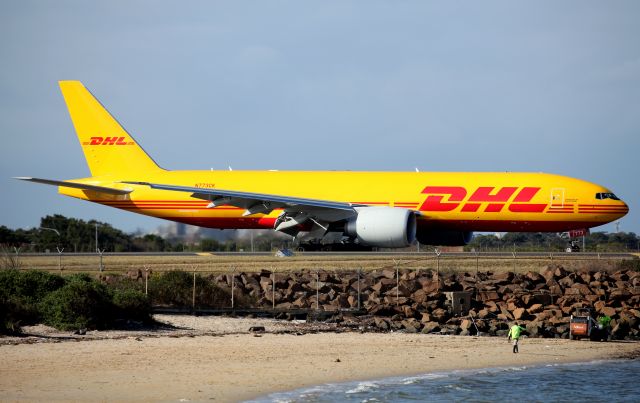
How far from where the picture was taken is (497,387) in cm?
2088

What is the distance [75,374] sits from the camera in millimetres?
19094

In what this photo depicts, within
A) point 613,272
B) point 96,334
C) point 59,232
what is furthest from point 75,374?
point 59,232

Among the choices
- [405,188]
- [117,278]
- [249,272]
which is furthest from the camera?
[405,188]

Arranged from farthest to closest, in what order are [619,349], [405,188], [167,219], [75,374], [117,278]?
[167,219] < [405,188] < [117,278] < [619,349] < [75,374]

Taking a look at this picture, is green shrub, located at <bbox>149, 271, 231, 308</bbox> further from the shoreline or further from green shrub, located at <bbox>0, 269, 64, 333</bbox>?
the shoreline

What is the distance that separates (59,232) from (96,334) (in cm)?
4945

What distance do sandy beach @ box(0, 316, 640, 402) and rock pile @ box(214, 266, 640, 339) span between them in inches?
82.8

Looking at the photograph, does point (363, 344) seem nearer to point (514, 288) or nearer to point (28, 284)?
point (28, 284)

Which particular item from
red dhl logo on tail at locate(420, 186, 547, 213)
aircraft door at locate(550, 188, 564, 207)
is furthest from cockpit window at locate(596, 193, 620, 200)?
red dhl logo on tail at locate(420, 186, 547, 213)

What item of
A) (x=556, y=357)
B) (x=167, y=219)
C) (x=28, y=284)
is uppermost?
(x=167, y=219)

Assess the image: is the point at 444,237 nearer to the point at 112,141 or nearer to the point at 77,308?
the point at 112,141

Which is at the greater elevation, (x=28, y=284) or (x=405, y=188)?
(x=405, y=188)

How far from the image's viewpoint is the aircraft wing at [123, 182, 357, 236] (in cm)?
4331

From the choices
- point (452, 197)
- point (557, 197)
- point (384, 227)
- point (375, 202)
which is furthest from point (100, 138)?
point (557, 197)
